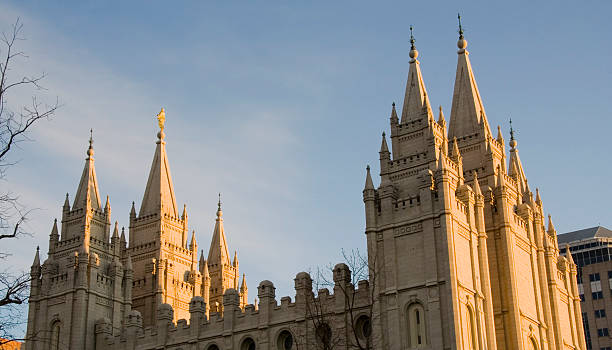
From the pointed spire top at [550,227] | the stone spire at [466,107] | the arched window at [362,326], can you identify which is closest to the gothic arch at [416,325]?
the arched window at [362,326]

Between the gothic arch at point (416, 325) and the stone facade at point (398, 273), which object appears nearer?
the gothic arch at point (416, 325)

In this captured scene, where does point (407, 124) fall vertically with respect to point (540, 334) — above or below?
above

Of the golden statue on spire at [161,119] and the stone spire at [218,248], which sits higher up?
the golden statue on spire at [161,119]

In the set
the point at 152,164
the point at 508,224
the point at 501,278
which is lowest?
the point at 501,278

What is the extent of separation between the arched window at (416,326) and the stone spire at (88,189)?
29.8 m

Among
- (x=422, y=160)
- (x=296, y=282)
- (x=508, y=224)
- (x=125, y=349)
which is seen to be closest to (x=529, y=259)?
(x=508, y=224)

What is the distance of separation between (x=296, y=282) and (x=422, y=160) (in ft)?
34.5

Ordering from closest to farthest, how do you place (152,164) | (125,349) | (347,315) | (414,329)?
(414,329) < (347,315) < (125,349) < (152,164)

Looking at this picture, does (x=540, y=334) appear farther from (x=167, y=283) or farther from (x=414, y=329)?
(x=167, y=283)

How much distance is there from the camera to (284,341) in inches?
2047

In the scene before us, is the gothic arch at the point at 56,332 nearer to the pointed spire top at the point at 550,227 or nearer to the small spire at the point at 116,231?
the small spire at the point at 116,231

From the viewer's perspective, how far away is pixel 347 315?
48.5 metres

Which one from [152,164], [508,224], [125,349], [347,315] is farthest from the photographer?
[152,164]

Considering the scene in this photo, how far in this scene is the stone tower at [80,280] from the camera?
195 ft
